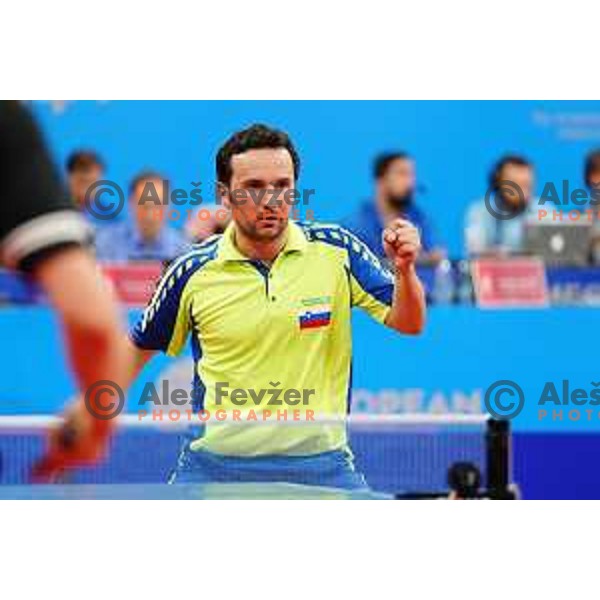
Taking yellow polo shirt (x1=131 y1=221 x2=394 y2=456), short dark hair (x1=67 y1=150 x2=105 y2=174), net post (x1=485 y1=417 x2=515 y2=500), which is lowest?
net post (x1=485 y1=417 x2=515 y2=500)

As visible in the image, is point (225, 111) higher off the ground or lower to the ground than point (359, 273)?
higher

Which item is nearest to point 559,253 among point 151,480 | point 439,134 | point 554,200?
point 554,200

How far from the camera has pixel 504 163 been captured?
448cm

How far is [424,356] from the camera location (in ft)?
14.6

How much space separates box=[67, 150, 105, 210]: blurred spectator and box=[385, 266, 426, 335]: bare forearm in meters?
0.96

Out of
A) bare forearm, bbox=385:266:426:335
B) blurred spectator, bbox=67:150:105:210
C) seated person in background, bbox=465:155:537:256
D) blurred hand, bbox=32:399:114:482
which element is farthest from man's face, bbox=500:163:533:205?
blurred hand, bbox=32:399:114:482

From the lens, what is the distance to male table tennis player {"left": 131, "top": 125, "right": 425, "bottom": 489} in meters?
4.29

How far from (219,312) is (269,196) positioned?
0.38m

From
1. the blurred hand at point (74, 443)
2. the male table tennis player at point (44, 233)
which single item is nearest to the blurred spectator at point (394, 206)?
the blurred hand at point (74, 443)

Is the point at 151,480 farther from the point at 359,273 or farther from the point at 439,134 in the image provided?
the point at 439,134

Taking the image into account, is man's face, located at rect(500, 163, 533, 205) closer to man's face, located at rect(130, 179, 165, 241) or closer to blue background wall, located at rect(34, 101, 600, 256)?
blue background wall, located at rect(34, 101, 600, 256)

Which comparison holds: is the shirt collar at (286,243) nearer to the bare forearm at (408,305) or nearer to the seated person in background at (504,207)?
the bare forearm at (408,305)

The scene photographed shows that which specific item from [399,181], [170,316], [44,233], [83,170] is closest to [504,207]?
[399,181]

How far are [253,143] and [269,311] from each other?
0.50 m
